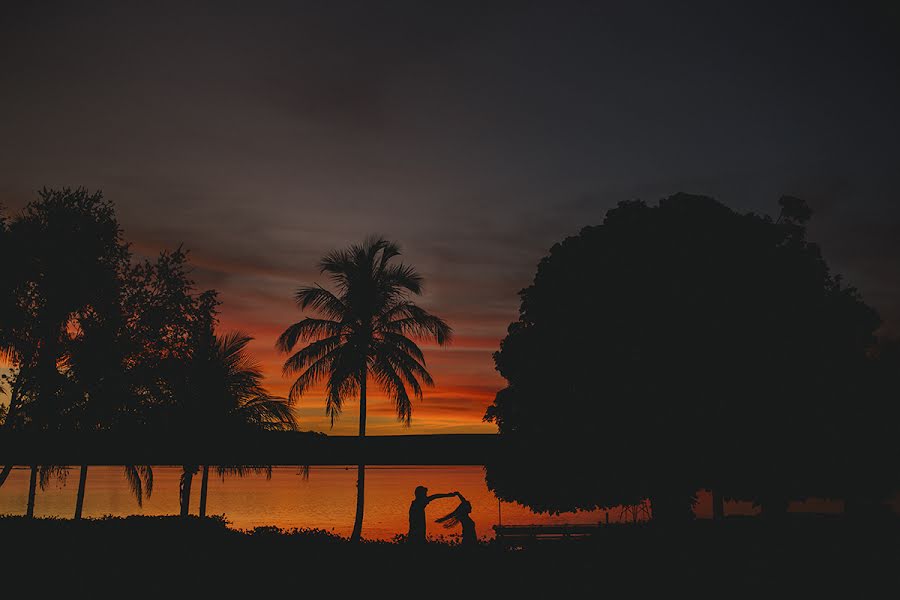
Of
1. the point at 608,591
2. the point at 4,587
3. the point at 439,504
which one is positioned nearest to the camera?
the point at 4,587

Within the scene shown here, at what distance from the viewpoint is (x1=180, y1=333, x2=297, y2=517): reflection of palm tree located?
100 ft

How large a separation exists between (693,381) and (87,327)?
22133mm

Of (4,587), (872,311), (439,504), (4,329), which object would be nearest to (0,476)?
(4,329)

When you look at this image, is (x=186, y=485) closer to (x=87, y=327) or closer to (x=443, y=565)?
(x=87, y=327)

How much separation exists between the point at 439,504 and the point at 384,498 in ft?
34.5

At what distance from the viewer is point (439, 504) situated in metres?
110

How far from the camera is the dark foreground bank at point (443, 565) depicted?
12.6 metres

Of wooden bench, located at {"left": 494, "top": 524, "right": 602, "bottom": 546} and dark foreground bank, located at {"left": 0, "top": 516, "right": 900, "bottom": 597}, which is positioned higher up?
dark foreground bank, located at {"left": 0, "top": 516, "right": 900, "bottom": 597}

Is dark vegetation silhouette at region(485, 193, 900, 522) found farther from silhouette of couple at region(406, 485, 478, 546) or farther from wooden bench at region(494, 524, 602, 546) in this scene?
silhouette of couple at region(406, 485, 478, 546)

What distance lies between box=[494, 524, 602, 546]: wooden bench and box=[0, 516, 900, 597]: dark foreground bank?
6.44m

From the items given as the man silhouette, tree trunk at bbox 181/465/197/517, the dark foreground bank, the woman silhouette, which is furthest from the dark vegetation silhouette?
tree trunk at bbox 181/465/197/517

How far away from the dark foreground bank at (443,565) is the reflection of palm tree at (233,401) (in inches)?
470

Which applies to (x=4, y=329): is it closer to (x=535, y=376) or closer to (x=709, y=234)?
(x=535, y=376)

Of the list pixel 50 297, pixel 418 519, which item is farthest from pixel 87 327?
pixel 418 519
